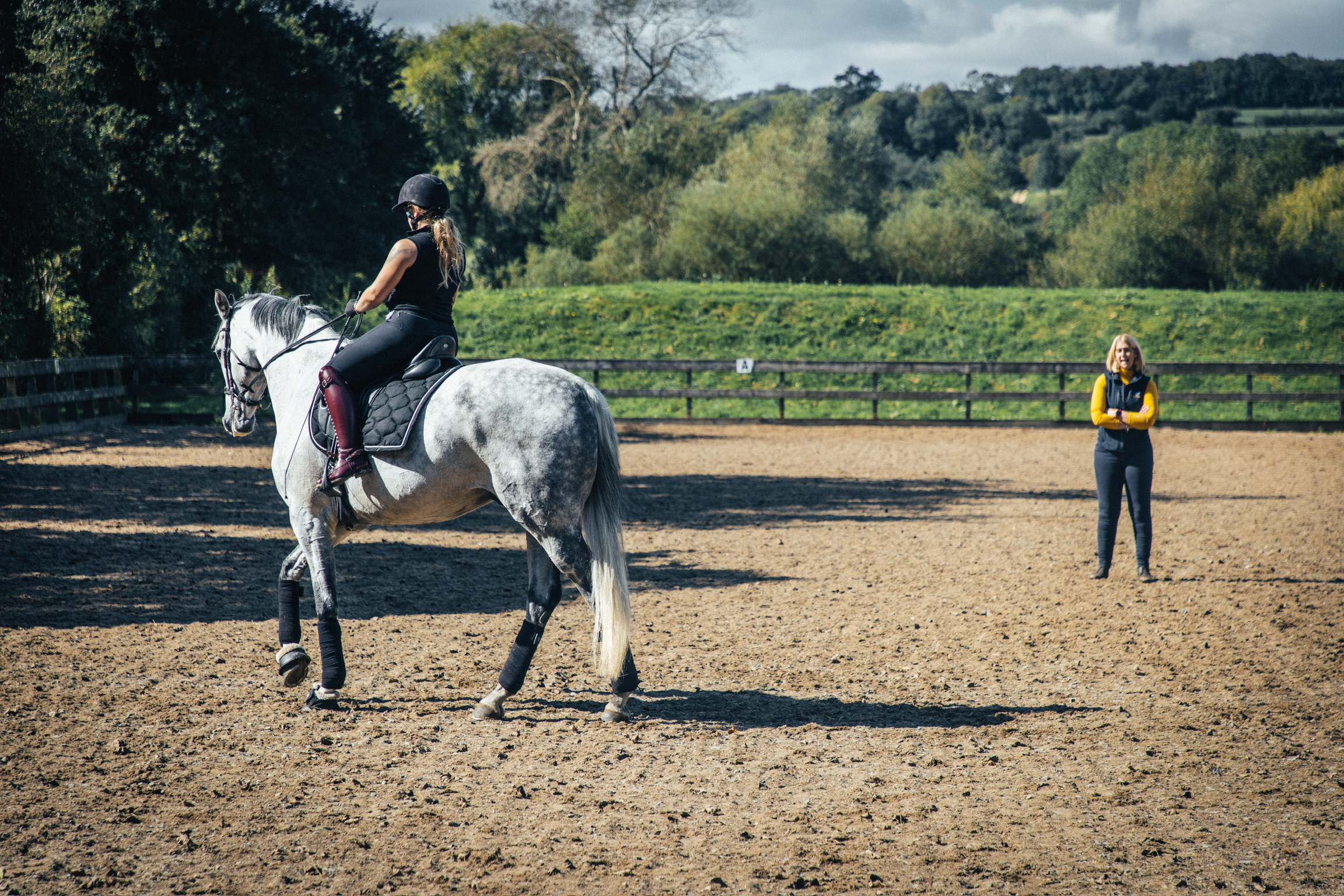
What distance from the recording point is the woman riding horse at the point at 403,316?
209 inches

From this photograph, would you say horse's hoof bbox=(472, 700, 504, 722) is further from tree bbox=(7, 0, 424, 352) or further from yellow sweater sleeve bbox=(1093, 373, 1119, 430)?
tree bbox=(7, 0, 424, 352)

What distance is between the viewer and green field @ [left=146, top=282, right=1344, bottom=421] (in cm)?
2598

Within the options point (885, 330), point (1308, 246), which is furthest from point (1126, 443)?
point (1308, 246)

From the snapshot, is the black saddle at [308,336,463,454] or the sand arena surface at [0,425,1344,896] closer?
the sand arena surface at [0,425,1344,896]

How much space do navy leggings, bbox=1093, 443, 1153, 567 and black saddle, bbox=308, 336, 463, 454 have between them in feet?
18.6

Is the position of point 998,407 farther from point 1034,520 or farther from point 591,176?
point 591,176

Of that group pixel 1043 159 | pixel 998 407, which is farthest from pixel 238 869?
pixel 1043 159

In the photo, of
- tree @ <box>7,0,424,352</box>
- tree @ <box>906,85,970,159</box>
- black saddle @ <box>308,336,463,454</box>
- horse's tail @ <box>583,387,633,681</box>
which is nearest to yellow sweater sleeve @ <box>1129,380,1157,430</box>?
horse's tail @ <box>583,387,633,681</box>

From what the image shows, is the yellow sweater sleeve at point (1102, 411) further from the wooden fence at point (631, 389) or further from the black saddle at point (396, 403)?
the wooden fence at point (631, 389)

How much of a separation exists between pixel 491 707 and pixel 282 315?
2601 millimetres

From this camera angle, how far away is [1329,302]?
2748 cm

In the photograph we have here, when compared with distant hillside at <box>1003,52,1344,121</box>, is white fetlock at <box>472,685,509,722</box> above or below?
below

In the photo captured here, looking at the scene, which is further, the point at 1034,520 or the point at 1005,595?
the point at 1034,520

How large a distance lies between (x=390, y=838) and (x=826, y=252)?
30.9 metres
